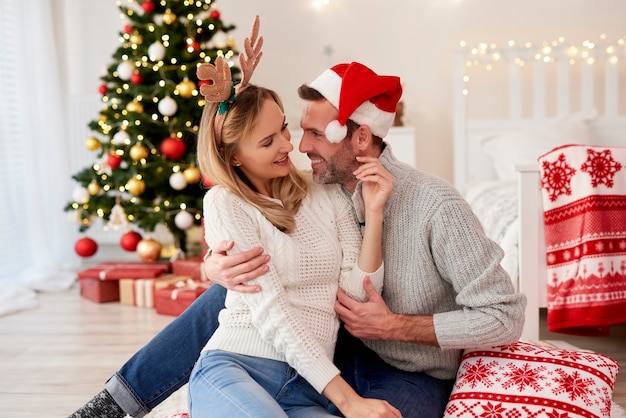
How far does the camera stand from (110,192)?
3.82m

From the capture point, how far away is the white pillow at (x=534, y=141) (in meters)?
3.66

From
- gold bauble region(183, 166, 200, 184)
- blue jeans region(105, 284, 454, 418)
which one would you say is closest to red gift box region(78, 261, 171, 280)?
gold bauble region(183, 166, 200, 184)

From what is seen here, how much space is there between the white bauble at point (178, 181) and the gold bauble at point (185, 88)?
40 cm

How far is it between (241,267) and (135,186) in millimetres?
2332

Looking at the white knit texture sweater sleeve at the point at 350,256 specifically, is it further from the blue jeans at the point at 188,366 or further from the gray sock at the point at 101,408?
the gray sock at the point at 101,408

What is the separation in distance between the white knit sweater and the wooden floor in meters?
0.97

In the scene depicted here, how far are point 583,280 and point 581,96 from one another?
2292mm

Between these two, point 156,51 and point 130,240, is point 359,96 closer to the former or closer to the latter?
point 156,51

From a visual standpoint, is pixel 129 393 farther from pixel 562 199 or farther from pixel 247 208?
pixel 562 199

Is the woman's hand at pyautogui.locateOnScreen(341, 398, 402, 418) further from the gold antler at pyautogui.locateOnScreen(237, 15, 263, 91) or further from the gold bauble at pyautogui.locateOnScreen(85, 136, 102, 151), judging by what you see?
the gold bauble at pyautogui.locateOnScreen(85, 136, 102, 151)

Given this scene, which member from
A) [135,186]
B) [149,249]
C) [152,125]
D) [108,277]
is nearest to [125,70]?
[152,125]

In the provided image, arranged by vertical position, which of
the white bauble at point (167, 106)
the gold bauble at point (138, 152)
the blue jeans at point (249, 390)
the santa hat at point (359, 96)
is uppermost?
the white bauble at point (167, 106)

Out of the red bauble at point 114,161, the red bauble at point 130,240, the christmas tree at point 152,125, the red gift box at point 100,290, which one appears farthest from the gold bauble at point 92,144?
the red gift box at point 100,290

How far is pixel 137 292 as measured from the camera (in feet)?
11.6
